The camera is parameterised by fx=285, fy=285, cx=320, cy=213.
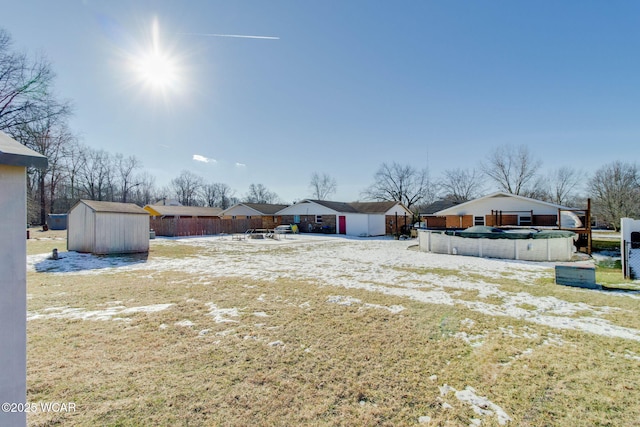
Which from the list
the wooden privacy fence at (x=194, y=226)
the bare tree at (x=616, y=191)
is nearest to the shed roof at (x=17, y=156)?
the wooden privacy fence at (x=194, y=226)

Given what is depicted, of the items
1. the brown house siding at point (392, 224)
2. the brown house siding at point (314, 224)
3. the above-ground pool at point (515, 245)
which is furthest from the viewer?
the brown house siding at point (392, 224)

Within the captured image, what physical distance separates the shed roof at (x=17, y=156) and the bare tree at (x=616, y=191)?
4684 centimetres

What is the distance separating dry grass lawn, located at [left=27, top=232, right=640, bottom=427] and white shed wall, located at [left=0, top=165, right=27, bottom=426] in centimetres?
103

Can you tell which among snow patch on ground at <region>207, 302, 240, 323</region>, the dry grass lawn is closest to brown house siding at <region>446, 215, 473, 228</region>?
the dry grass lawn

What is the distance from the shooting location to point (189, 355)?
12.8 feet

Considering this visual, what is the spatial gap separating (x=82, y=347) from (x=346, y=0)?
13159mm

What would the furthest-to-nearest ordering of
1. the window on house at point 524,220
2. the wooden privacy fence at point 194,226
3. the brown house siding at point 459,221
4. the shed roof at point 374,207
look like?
the shed roof at point 374,207, the wooden privacy fence at point 194,226, the brown house siding at point 459,221, the window on house at point 524,220

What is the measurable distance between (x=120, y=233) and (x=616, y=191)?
51299 millimetres

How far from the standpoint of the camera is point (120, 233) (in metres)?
14.4

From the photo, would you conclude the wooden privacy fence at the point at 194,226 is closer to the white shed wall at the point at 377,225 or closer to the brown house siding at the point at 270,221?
the brown house siding at the point at 270,221

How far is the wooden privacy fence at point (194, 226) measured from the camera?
27.7 meters

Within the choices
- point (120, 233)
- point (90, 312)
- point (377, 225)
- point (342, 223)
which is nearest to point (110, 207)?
point (120, 233)

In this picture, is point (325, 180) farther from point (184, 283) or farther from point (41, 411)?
point (41, 411)

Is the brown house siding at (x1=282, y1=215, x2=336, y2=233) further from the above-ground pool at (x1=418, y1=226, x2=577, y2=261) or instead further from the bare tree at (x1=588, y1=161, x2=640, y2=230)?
the bare tree at (x1=588, y1=161, x2=640, y2=230)
